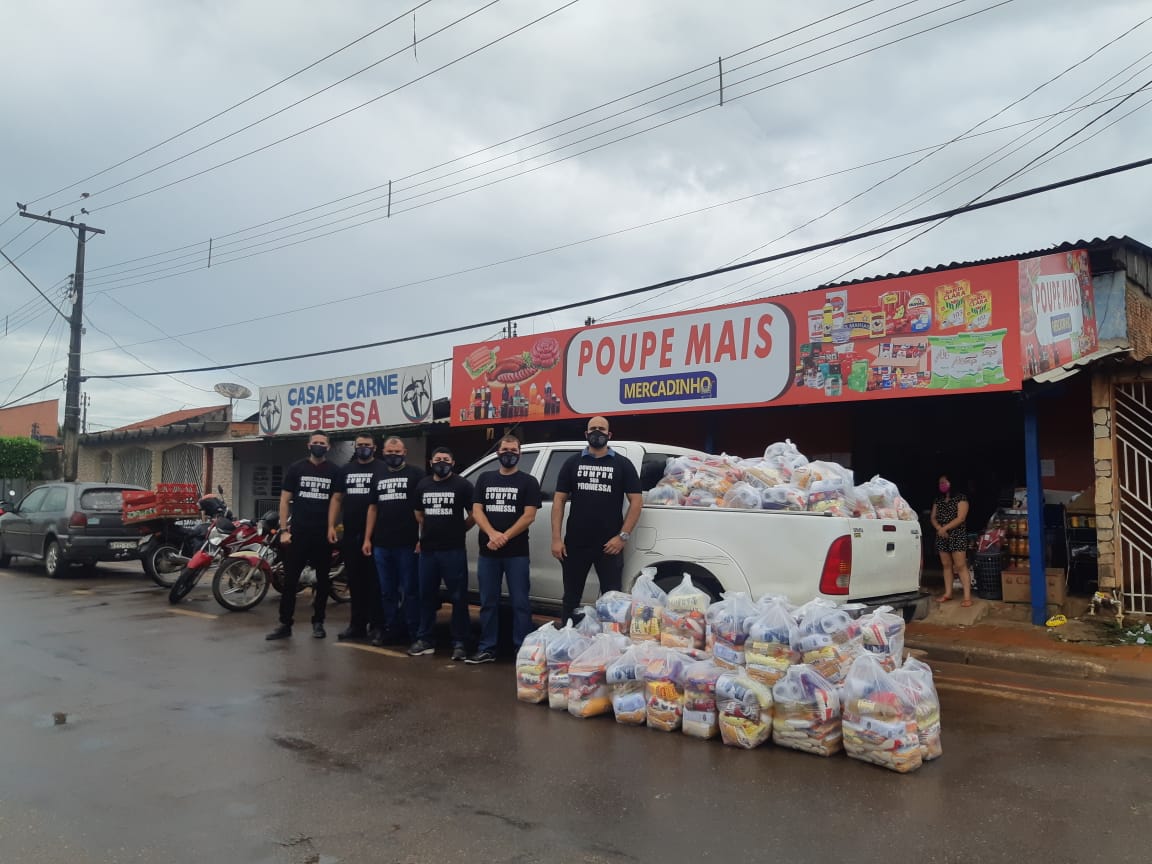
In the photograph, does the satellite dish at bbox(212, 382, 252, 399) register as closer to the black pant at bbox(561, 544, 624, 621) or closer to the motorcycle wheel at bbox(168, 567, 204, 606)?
the motorcycle wheel at bbox(168, 567, 204, 606)

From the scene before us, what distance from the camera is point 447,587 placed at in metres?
7.10

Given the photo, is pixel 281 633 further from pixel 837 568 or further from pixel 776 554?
pixel 837 568

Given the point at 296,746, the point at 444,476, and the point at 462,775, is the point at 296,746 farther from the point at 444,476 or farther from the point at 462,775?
the point at 444,476

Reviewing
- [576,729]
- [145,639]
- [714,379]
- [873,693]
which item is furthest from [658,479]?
[145,639]

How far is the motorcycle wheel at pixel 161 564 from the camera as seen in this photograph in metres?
12.2

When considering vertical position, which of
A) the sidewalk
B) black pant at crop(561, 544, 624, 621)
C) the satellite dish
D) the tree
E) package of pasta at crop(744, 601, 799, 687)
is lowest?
the sidewalk

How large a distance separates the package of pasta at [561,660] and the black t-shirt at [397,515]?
2.16 meters

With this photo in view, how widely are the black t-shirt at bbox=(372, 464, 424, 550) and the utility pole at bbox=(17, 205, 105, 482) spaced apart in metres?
20.2

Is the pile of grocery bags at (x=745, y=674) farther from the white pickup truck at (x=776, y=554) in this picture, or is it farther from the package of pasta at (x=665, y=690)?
the white pickup truck at (x=776, y=554)

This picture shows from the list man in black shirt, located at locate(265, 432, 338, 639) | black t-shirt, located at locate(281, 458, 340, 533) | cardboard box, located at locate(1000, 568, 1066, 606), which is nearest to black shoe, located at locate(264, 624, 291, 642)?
man in black shirt, located at locate(265, 432, 338, 639)

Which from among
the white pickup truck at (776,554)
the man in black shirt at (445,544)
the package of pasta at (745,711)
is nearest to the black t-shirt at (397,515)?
the man in black shirt at (445,544)

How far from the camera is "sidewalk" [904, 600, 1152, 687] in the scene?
6.91 meters

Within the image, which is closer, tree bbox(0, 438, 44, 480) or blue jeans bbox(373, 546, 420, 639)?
blue jeans bbox(373, 546, 420, 639)

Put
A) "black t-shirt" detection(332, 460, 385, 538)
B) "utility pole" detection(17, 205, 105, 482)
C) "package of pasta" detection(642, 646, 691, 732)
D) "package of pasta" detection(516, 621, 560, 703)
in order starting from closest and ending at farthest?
"package of pasta" detection(642, 646, 691, 732) < "package of pasta" detection(516, 621, 560, 703) < "black t-shirt" detection(332, 460, 385, 538) < "utility pole" detection(17, 205, 105, 482)
